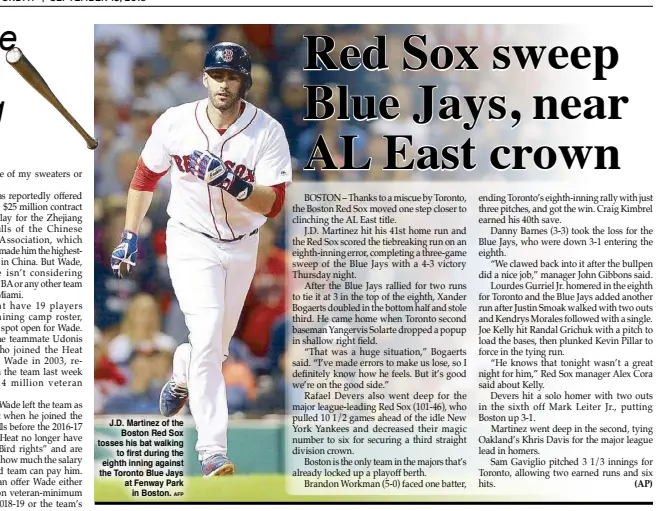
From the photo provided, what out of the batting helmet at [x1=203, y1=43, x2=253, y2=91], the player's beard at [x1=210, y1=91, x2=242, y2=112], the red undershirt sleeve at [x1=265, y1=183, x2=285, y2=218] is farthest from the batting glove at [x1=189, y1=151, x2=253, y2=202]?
the batting helmet at [x1=203, y1=43, x2=253, y2=91]

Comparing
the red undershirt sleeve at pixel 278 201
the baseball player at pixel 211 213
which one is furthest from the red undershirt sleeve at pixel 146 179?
the red undershirt sleeve at pixel 278 201

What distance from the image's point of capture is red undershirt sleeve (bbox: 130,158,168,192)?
4.08 metres

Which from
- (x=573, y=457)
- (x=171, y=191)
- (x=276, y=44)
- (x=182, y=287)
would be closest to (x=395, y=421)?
(x=573, y=457)

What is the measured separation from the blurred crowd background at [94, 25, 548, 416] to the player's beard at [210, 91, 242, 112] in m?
0.07

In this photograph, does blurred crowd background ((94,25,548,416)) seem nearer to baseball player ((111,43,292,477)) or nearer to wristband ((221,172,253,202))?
baseball player ((111,43,292,477))

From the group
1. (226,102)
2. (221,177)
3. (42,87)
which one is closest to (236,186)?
(221,177)

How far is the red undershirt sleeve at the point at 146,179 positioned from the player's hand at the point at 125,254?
0.75 ft

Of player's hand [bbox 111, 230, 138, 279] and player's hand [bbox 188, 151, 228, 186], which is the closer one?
player's hand [bbox 188, 151, 228, 186]

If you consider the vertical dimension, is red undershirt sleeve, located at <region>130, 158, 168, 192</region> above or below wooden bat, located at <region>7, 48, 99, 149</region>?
below

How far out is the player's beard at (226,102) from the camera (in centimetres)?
405

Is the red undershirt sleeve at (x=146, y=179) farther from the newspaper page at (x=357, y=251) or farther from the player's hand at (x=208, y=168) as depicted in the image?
the player's hand at (x=208, y=168)

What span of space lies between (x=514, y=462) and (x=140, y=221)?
219 cm

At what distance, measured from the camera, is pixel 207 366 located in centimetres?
400

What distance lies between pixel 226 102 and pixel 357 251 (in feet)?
3.18
